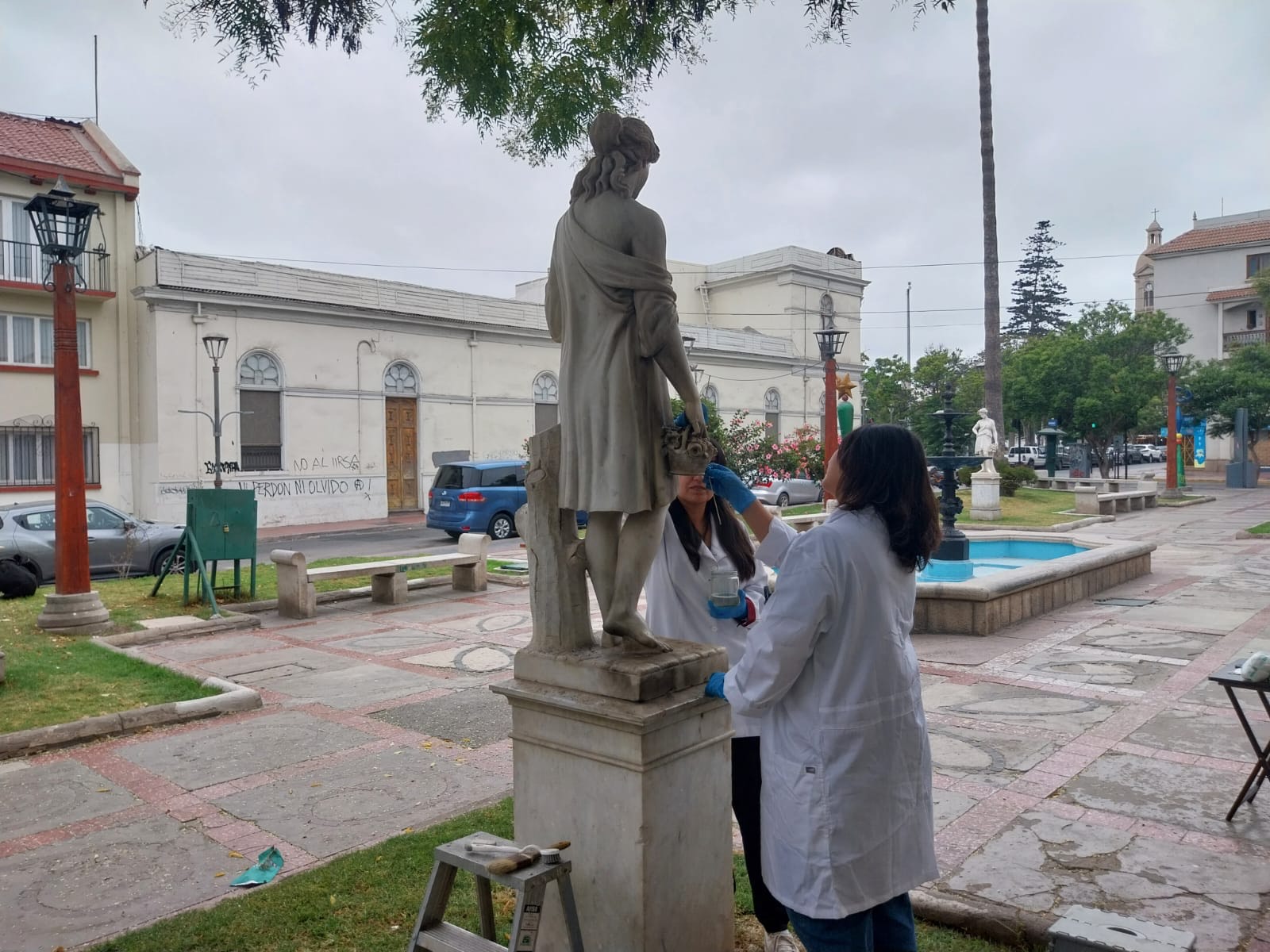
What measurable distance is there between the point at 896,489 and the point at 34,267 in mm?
23579

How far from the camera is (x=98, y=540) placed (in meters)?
13.5

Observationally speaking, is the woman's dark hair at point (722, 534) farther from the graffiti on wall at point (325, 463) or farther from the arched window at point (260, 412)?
the graffiti on wall at point (325, 463)

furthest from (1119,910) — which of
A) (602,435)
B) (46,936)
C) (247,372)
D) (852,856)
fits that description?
(247,372)

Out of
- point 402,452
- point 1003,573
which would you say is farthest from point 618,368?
point 402,452

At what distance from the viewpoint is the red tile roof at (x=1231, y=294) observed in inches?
1725

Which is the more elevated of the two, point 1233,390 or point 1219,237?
point 1219,237

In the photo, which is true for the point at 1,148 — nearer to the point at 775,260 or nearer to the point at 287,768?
the point at 287,768

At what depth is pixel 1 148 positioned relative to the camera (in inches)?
799

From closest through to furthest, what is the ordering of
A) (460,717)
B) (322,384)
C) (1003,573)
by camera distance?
(460,717), (1003,573), (322,384)

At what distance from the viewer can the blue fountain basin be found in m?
12.8

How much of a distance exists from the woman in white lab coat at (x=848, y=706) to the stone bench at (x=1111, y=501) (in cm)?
2099

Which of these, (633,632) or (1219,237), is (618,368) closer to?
(633,632)

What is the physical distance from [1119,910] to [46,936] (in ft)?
13.2

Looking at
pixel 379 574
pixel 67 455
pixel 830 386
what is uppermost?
pixel 830 386
